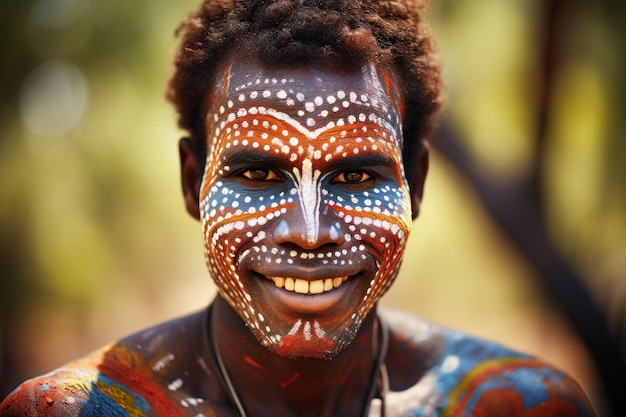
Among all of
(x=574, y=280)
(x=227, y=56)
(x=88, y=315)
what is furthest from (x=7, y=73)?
(x=227, y=56)

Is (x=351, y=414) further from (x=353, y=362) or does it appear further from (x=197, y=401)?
(x=197, y=401)

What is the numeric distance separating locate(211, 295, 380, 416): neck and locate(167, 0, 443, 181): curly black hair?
0.70m

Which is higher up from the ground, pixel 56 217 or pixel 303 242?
pixel 303 242

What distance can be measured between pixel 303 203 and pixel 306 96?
34cm

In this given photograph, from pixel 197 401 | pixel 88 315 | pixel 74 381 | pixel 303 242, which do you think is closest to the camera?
pixel 303 242

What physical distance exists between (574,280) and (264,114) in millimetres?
6249

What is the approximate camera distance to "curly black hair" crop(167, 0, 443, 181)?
8.09ft

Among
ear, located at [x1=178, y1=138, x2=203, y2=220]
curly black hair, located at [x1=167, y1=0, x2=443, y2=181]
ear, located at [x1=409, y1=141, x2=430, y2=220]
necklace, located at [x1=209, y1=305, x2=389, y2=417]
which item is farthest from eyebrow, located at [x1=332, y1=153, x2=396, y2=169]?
necklace, located at [x1=209, y1=305, x2=389, y2=417]

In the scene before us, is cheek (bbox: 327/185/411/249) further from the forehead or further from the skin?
the forehead

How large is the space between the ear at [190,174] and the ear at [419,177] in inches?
31.8

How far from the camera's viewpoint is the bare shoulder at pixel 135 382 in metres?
2.46

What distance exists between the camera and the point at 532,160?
842 centimetres

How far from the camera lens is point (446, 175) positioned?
9672 millimetres

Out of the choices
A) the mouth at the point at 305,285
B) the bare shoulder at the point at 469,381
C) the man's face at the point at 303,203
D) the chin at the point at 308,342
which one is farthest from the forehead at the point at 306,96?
the bare shoulder at the point at 469,381
